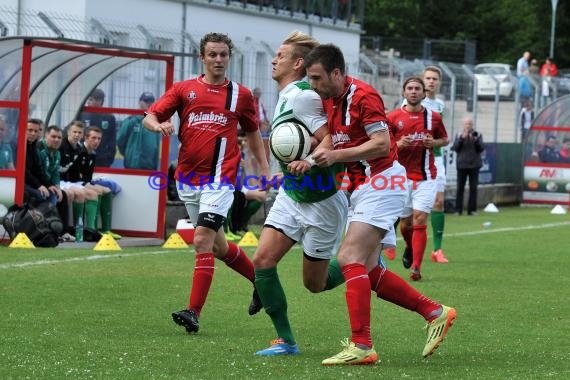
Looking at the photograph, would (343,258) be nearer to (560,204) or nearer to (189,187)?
(189,187)

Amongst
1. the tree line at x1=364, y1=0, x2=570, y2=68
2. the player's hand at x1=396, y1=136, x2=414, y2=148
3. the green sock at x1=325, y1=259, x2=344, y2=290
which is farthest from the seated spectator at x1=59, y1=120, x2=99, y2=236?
the tree line at x1=364, y1=0, x2=570, y2=68

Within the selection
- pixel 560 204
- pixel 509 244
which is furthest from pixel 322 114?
pixel 560 204

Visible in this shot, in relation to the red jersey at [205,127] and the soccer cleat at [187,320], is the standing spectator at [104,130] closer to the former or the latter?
the red jersey at [205,127]

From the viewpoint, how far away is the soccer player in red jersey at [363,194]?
26.3 feet

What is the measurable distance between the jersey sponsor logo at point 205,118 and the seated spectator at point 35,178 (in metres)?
6.46

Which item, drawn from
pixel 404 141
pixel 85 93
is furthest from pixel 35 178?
pixel 404 141

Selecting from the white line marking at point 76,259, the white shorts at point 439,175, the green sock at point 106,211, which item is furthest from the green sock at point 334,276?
the green sock at point 106,211

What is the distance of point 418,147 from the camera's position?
14133 millimetres

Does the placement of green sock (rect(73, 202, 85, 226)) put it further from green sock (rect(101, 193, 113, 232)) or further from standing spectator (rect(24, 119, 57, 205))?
green sock (rect(101, 193, 113, 232))

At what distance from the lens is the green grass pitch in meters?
7.84

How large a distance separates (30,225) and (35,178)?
31.7 inches

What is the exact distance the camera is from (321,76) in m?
8.05

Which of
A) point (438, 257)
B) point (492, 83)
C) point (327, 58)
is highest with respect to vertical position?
point (492, 83)

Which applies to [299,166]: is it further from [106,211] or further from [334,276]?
[106,211]
